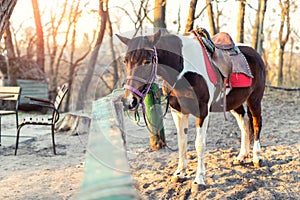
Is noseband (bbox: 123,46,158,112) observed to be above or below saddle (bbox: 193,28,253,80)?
below

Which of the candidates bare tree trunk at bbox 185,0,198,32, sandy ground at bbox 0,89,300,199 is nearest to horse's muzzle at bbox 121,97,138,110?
sandy ground at bbox 0,89,300,199

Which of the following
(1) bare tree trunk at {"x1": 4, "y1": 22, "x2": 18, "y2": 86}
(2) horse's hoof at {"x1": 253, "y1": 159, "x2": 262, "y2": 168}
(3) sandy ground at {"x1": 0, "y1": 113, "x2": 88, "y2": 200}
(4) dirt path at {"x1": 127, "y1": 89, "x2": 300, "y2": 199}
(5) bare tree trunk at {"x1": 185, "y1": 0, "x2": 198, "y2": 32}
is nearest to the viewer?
(4) dirt path at {"x1": 127, "y1": 89, "x2": 300, "y2": 199}

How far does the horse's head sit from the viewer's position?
8.43ft

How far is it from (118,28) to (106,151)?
13.4 meters

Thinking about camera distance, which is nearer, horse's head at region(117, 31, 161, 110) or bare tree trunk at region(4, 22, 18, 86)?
horse's head at region(117, 31, 161, 110)

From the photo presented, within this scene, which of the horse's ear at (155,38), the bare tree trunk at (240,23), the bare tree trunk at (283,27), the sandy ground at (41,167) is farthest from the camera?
the bare tree trunk at (283,27)

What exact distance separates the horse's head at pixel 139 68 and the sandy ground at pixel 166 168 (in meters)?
0.99

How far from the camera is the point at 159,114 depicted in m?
3.83

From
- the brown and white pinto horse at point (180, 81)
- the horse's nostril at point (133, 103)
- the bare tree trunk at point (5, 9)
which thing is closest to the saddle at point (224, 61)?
the brown and white pinto horse at point (180, 81)

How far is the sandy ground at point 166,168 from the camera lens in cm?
312

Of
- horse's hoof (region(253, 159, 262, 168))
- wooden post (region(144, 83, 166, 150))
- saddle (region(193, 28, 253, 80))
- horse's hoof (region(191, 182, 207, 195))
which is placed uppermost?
saddle (region(193, 28, 253, 80))

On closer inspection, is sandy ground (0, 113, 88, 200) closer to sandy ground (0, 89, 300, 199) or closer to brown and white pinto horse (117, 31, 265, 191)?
sandy ground (0, 89, 300, 199)

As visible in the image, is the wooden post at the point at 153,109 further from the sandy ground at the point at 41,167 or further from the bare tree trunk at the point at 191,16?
the bare tree trunk at the point at 191,16

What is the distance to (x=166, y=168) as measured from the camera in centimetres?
380
